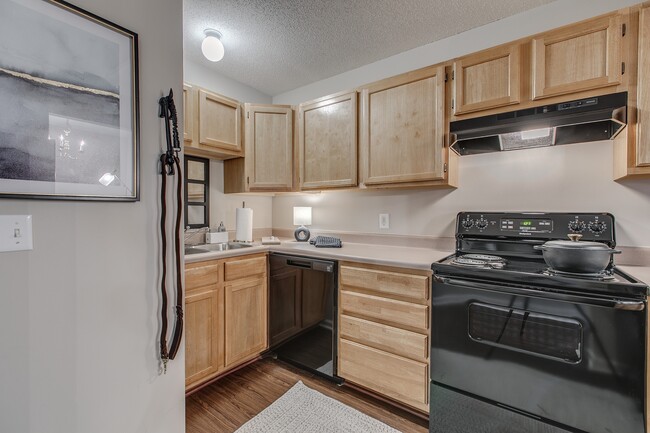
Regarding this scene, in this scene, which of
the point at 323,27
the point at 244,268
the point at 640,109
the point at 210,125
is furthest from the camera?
the point at 210,125

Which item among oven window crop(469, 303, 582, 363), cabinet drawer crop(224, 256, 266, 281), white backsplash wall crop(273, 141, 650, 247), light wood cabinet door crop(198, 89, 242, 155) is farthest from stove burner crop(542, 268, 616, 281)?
light wood cabinet door crop(198, 89, 242, 155)

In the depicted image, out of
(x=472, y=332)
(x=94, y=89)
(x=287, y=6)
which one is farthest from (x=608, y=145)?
(x=94, y=89)

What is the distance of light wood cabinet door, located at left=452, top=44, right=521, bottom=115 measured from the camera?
5.43ft

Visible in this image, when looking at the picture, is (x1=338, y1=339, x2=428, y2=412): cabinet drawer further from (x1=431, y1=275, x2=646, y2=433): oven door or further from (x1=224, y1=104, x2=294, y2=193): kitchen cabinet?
(x1=224, y1=104, x2=294, y2=193): kitchen cabinet

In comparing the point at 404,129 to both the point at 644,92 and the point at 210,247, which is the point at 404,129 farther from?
the point at 210,247

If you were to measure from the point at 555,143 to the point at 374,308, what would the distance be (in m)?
1.53

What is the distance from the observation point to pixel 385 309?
1760 mm

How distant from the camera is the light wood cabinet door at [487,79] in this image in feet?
5.43

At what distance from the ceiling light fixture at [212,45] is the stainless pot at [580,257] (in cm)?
237

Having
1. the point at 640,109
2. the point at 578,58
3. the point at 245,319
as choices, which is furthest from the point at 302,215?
the point at 640,109

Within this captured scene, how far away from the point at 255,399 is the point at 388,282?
1.16 metres

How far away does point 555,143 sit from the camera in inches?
70.4

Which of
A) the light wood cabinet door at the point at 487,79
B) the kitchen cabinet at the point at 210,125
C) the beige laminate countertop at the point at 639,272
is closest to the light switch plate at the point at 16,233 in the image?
the kitchen cabinet at the point at 210,125

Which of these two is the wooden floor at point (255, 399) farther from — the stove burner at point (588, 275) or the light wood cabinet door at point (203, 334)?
the stove burner at point (588, 275)
